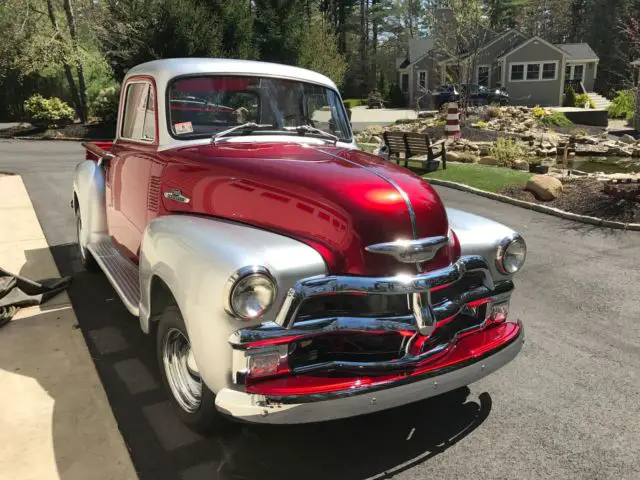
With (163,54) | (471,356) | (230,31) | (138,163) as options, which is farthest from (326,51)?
(471,356)

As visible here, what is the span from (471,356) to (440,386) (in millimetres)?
282

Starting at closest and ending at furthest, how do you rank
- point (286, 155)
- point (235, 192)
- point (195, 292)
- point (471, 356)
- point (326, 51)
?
point (195, 292)
point (471, 356)
point (235, 192)
point (286, 155)
point (326, 51)

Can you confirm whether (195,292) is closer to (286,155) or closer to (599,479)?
(286,155)

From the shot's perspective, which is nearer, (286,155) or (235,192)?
(235,192)

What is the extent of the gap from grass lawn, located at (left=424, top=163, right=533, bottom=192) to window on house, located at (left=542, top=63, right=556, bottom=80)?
2923cm

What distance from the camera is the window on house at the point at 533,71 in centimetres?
3756

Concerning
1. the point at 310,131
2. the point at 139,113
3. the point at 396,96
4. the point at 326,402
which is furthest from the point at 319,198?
the point at 396,96

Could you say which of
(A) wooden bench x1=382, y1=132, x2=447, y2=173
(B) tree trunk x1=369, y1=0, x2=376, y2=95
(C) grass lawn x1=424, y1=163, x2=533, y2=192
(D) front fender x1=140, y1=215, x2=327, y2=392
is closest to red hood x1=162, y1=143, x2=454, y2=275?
(D) front fender x1=140, y1=215, x2=327, y2=392

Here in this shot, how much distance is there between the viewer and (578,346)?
13.8 feet

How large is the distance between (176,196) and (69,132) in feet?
72.2

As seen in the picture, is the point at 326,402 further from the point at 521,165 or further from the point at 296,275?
the point at 521,165

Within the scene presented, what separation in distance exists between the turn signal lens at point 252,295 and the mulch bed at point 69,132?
68.9 ft

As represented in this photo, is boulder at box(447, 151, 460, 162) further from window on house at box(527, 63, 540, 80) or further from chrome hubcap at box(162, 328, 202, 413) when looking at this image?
window on house at box(527, 63, 540, 80)

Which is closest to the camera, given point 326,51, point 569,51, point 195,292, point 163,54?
point 195,292
